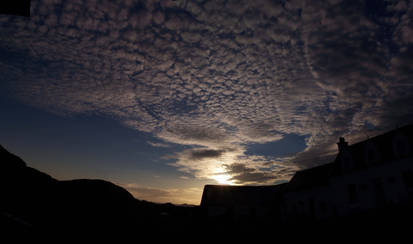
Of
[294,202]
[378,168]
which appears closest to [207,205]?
[294,202]

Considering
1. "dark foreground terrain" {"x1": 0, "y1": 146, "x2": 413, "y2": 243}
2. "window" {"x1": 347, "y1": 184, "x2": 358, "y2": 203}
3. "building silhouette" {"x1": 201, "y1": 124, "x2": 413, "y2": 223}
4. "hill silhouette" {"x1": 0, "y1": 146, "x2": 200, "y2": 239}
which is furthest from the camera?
"window" {"x1": 347, "y1": 184, "x2": 358, "y2": 203}

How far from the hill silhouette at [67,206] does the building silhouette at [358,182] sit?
14.4 metres

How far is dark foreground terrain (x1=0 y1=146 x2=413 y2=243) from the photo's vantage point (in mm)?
11242

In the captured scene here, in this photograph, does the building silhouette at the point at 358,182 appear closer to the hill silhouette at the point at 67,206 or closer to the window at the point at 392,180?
the window at the point at 392,180

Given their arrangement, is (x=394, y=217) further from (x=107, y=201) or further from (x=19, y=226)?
(x=107, y=201)

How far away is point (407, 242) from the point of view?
9141mm

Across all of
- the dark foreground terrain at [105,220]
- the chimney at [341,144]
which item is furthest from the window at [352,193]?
the dark foreground terrain at [105,220]

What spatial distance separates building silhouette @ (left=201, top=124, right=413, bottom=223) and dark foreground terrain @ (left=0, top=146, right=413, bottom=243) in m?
1.55

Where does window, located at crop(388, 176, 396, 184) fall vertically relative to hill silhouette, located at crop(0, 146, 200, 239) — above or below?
above

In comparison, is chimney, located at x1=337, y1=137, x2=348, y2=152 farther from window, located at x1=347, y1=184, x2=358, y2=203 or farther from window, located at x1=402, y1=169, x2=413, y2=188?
window, located at x1=402, y1=169, x2=413, y2=188

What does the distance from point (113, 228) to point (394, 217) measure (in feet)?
63.9

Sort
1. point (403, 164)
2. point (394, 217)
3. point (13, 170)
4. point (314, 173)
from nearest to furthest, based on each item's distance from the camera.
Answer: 1. point (394, 217)
2. point (13, 170)
3. point (403, 164)
4. point (314, 173)

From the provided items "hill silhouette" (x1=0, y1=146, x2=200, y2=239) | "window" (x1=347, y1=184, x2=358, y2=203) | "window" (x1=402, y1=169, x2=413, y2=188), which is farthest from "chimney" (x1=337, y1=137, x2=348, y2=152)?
"hill silhouette" (x1=0, y1=146, x2=200, y2=239)

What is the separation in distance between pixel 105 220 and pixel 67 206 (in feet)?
11.4
